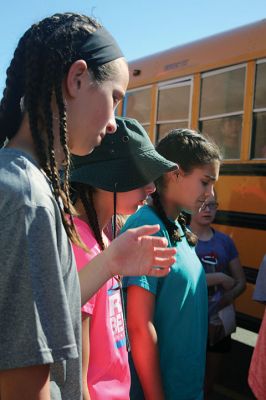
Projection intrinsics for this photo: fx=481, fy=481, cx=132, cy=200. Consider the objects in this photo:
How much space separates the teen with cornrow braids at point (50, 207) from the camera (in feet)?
2.31

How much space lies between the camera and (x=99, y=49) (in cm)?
96

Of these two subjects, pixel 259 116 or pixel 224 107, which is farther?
pixel 224 107

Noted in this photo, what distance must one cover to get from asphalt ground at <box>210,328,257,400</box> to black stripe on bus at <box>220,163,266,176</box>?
5.57 feet

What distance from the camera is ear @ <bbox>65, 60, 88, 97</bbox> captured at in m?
0.90

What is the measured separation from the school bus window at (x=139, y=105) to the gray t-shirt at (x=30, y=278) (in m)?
4.63

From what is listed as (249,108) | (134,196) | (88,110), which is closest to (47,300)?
(88,110)

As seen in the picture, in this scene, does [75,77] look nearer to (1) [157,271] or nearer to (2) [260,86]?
(1) [157,271]

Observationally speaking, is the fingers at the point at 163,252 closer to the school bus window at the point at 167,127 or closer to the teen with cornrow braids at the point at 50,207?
the teen with cornrow braids at the point at 50,207

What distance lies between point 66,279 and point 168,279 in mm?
896

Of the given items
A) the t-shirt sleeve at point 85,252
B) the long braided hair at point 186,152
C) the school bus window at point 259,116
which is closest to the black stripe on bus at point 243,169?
the school bus window at point 259,116

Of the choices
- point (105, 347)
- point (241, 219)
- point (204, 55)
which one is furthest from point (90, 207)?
point (204, 55)

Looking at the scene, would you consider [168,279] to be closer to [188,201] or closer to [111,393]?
[188,201]

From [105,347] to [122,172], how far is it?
0.56m

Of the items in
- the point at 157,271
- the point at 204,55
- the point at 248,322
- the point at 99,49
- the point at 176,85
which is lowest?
the point at 248,322
